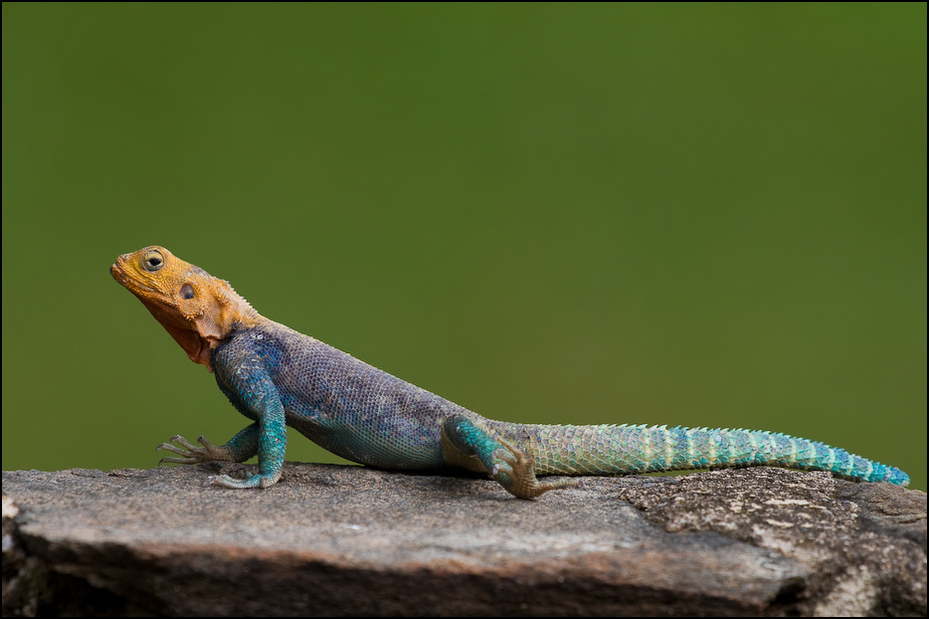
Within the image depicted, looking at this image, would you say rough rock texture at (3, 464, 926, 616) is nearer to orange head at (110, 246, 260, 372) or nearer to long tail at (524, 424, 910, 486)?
long tail at (524, 424, 910, 486)

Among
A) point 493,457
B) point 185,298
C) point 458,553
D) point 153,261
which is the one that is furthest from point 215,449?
point 458,553

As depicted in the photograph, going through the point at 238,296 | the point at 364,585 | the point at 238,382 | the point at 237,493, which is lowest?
the point at 364,585

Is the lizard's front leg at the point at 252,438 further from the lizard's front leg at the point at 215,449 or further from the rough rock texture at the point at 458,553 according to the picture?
the rough rock texture at the point at 458,553

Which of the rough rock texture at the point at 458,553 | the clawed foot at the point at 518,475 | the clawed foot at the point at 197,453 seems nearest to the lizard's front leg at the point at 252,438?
the clawed foot at the point at 197,453

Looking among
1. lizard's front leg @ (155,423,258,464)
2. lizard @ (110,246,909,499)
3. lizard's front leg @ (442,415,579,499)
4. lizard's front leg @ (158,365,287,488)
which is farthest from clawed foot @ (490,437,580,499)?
lizard's front leg @ (155,423,258,464)

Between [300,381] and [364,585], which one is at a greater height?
[300,381]

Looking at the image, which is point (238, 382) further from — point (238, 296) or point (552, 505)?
point (552, 505)

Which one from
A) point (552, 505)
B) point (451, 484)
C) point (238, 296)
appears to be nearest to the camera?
point (552, 505)

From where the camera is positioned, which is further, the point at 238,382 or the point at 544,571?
the point at 238,382

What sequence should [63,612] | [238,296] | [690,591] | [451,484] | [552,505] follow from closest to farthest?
[690,591], [63,612], [552,505], [451,484], [238,296]

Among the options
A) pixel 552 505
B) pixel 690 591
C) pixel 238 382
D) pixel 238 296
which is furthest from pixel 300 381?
pixel 690 591
